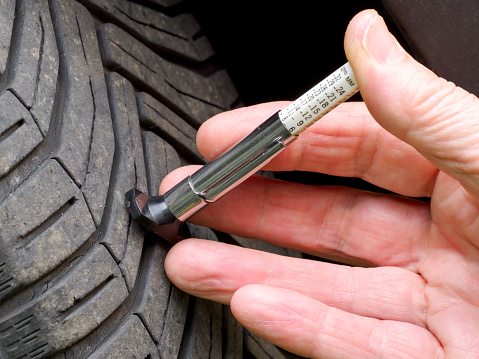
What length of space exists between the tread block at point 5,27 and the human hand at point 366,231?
0.28m

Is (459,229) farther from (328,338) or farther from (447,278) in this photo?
(328,338)

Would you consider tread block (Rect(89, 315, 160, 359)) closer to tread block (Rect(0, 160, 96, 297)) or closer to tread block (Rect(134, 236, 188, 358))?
tread block (Rect(134, 236, 188, 358))

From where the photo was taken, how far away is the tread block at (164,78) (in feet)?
2.42

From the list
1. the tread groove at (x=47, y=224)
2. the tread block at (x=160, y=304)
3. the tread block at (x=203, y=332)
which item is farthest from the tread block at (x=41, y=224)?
the tread block at (x=203, y=332)

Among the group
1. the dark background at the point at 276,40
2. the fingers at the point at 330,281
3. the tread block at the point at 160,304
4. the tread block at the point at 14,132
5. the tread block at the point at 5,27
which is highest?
the tread block at the point at 5,27

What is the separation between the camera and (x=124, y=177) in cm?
67

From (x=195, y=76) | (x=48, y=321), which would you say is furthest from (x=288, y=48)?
(x=48, y=321)

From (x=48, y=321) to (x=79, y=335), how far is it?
41mm

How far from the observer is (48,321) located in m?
0.56

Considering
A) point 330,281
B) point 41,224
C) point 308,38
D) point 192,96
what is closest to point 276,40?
point 308,38

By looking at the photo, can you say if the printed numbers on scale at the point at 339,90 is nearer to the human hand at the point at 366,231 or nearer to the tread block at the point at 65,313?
the human hand at the point at 366,231

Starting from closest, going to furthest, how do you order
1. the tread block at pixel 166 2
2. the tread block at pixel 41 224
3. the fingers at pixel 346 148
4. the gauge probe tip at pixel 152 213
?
the tread block at pixel 41 224 → the gauge probe tip at pixel 152 213 → the fingers at pixel 346 148 → the tread block at pixel 166 2

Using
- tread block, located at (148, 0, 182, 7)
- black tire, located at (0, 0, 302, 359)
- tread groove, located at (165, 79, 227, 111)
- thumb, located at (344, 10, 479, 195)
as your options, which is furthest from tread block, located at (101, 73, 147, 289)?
thumb, located at (344, 10, 479, 195)

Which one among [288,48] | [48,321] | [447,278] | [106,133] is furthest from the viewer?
[288,48]
